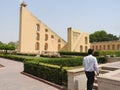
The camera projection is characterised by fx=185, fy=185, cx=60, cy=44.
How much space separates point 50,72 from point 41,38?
40924mm

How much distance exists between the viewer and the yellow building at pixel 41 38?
46.2 metres

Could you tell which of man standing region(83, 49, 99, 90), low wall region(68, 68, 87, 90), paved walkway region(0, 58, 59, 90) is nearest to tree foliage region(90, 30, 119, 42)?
paved walkway region(0, 58, 59, 90)

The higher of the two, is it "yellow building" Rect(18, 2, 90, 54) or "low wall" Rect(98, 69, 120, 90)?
"yellow building" Rect(18, 2, 90, 54)

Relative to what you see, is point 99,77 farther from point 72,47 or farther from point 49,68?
point 72,47

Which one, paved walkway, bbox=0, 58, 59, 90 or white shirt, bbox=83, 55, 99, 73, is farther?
paved walkway, bbox=0, 58, 59, 90

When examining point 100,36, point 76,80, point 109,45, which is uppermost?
point 100,36

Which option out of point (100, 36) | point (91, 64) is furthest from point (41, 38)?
point (91, 64)

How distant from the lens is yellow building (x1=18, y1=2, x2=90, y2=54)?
46.2 m

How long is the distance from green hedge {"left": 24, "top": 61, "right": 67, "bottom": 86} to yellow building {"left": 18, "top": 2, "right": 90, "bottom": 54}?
1328 inches

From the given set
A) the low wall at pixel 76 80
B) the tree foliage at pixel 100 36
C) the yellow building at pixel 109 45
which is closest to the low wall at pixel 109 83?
the low wall at pixel 76 80

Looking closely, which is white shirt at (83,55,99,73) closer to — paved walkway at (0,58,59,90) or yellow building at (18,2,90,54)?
paved walkway at (0,58,59,90)

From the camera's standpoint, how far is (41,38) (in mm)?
50219

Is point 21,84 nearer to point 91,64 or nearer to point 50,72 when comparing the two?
point 50,72

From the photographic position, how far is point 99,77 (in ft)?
19.3
